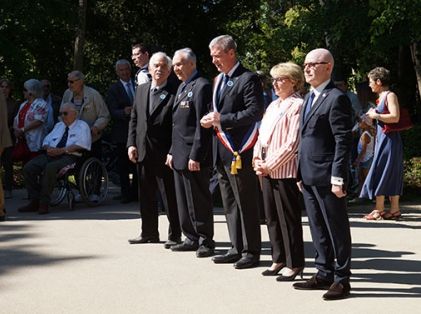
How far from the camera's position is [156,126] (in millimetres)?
8984

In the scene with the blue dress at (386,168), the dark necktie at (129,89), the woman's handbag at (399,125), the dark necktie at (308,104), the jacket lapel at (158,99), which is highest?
the dark necktie at (129,89)

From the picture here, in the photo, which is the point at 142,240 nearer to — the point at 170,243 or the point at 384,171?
the point at 170,243

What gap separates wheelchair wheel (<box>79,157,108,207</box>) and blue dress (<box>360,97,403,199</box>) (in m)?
4.01

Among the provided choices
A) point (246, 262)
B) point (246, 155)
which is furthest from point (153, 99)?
point (246, 262)

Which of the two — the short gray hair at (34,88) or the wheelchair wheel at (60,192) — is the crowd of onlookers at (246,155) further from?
the short gray hair at (34,88)

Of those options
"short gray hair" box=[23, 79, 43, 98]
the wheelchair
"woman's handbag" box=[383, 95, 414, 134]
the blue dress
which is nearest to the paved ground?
the blue dress

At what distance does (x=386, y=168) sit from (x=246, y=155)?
3.78 meters

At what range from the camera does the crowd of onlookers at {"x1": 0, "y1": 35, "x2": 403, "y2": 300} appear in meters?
6.46

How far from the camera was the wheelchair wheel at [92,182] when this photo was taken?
12.2 m

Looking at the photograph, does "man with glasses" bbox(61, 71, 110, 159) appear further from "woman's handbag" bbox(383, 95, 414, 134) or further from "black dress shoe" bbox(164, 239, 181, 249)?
"woman's handbag" bbox(383, 95, 414, 134)

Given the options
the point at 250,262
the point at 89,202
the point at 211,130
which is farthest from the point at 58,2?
the point at 250,262

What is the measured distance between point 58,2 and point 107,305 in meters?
11.3

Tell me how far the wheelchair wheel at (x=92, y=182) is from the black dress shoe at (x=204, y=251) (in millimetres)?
4139

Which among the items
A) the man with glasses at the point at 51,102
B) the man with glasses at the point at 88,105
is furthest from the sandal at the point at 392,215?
the man with glasses at the point at 51,102
